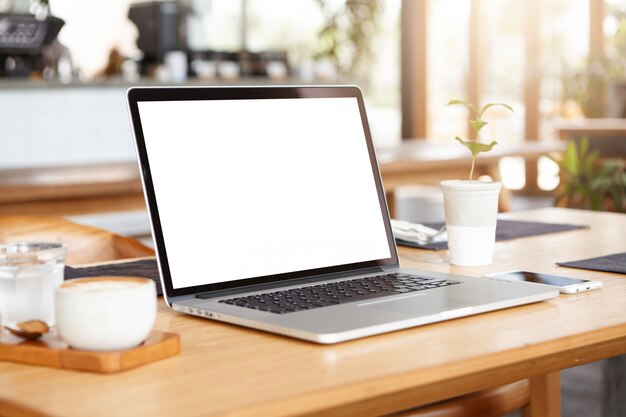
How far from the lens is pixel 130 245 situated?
2039 mm

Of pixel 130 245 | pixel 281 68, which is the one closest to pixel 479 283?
pixel 130 245

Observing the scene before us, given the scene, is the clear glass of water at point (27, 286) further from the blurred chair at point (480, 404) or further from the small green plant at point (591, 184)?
the small green plant at point (591, 184)

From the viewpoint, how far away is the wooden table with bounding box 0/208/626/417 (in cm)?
79

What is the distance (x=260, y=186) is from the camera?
127 cm

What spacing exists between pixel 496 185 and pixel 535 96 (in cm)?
844

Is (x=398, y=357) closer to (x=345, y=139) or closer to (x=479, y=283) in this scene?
(x=479, y=283)

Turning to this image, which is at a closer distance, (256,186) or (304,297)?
(304,297)

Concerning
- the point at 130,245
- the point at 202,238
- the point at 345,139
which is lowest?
the point at 130,245

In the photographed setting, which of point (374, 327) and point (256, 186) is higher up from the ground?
point (256, 186)

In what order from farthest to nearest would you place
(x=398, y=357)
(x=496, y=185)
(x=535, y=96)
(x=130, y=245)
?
(x=535, y=96)
(x=130, y=245)
(x=496, y=185)
(x=398, y=357)

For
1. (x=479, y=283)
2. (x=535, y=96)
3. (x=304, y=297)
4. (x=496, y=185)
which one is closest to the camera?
(x=304, y=297)

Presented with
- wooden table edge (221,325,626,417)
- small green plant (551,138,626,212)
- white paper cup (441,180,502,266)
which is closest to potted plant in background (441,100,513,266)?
white paper cup (441,180,502,266)

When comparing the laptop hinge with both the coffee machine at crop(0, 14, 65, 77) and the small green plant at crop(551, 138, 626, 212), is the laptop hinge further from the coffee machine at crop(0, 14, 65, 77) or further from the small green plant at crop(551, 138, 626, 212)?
the coffee machine at crop(0, 14, 65, 77)

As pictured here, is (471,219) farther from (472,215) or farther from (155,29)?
(155,29)
